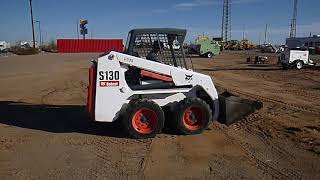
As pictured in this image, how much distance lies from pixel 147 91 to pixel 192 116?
3.80ft

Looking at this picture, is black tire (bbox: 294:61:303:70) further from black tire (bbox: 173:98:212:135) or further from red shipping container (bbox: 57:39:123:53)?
red shipping container (bbox: 57:39:123:53)

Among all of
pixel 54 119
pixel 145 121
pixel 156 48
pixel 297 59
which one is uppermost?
pixel 156 48

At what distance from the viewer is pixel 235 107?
30.8ft

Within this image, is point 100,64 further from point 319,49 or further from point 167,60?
point 319,49

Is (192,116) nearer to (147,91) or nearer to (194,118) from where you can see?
(194,118)

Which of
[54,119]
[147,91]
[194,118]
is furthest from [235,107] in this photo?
[54,119]

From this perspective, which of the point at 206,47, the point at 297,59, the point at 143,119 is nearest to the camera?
the point at 143,119

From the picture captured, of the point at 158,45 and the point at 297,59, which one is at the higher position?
the point at 158,45

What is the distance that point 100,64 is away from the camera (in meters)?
8.59

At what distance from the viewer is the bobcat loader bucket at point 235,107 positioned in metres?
9.30

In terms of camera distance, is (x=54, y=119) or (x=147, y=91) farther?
(x=54, y=119)

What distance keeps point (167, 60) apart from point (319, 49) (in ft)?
223

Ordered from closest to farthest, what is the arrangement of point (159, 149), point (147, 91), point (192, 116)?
point (159, 149), point (147, 91), point (192, 116)

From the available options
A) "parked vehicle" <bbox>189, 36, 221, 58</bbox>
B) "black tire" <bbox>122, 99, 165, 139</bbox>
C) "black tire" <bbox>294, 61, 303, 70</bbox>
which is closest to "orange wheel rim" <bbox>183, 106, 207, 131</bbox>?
"black tire" <bbox>122, 99, 165, 139</bbox>
